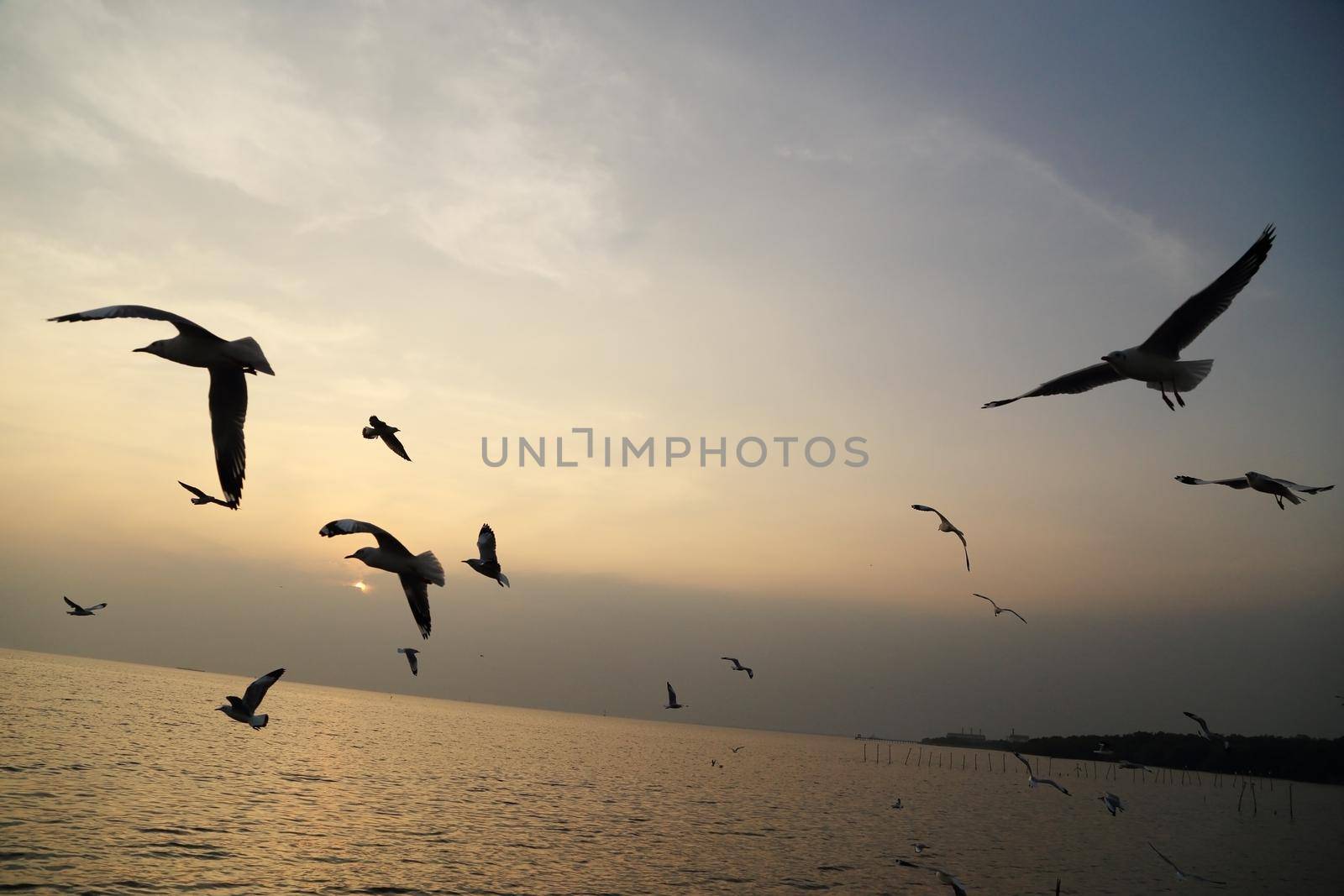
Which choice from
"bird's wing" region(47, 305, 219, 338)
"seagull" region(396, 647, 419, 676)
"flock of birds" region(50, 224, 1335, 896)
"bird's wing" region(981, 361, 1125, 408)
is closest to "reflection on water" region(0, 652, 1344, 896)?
"seagull" region(396, 647, 419, 676)

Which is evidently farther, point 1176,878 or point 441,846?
point 1176,878

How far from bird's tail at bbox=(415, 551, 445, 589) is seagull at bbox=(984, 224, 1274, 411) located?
9845 millimetres

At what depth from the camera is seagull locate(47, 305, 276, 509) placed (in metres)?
12.3

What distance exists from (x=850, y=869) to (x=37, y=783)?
35.7 metres

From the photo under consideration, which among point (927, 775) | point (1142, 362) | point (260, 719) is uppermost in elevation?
point (1142, 362)

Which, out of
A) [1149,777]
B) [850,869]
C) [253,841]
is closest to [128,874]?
[253,841]

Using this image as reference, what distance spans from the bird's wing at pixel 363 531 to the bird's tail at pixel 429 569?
0.24 metres

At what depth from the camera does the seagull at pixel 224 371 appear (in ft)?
40.4

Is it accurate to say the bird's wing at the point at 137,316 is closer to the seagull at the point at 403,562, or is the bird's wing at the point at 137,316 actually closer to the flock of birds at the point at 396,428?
the flock of birds at the point at 396,428

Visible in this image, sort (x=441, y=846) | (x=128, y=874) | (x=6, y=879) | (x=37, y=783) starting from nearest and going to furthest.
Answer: (x=6, y=879) < (x=128, y=874) < (x=441, y=846) < (x=37, y=783)

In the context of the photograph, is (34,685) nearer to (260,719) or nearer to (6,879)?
(6,879)

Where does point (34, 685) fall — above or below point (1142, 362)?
below

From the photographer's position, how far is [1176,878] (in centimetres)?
3944

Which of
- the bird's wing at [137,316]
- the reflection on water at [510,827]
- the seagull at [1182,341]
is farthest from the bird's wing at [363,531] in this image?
the reflection on water at [510,827]
